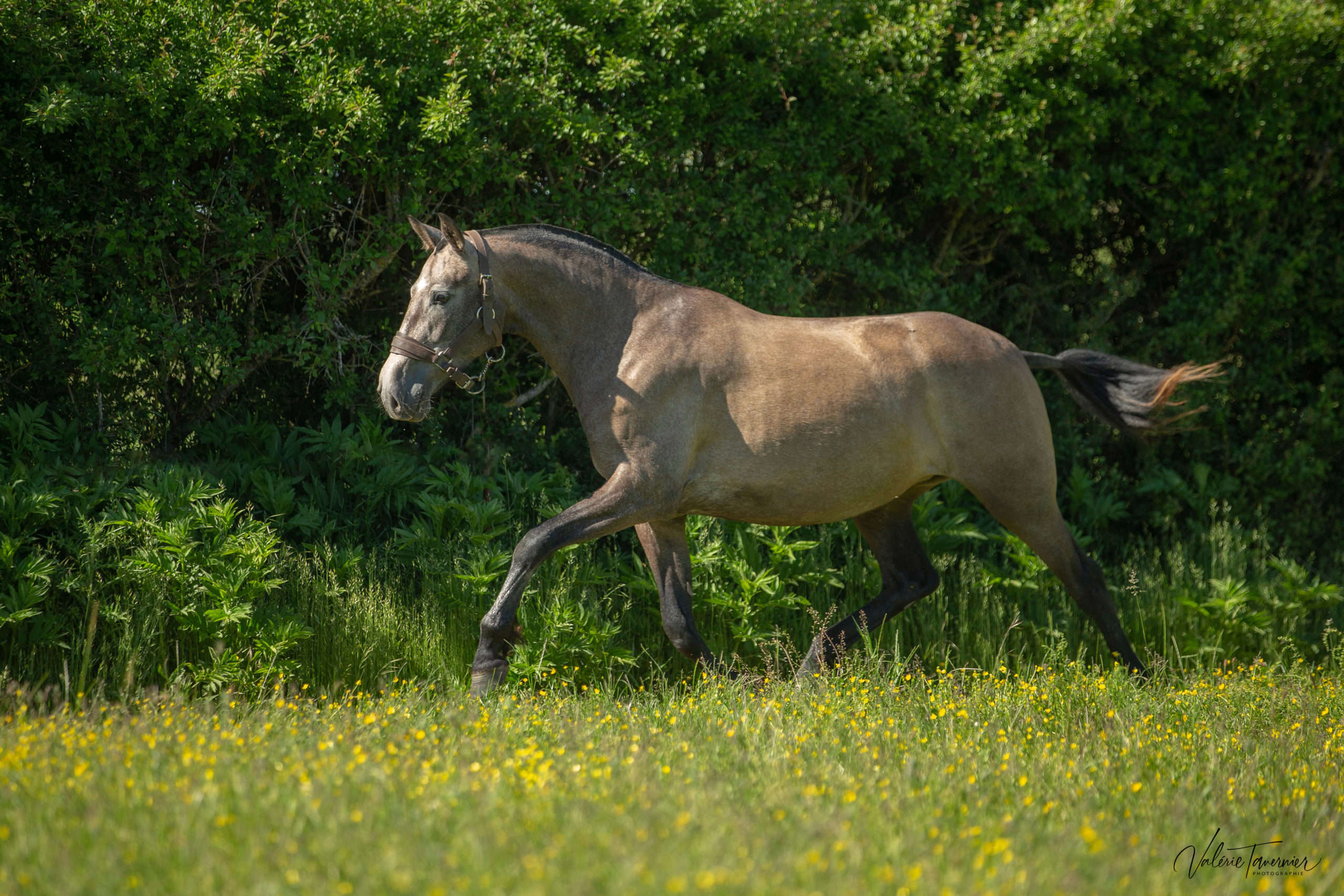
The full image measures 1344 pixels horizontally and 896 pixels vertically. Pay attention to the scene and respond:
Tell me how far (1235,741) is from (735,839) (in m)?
2.44

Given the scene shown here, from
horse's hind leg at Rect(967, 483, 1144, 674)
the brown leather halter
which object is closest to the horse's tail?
horse's hind leg at Rect(967, 483, 1144, 674)

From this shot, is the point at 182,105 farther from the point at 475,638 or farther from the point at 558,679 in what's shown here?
the point at 558,679

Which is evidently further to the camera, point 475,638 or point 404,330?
point 475,638

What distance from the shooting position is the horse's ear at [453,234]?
4.16m

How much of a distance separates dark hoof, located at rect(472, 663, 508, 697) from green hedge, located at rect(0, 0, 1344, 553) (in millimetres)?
2122

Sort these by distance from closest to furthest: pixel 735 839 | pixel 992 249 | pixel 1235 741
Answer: pixel 735 839
pixel 1235 741
pixel 992 249

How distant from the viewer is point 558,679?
4.77 metres

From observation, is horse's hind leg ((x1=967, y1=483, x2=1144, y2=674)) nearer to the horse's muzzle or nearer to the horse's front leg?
the horse's front leg

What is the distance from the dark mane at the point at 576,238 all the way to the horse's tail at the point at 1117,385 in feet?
7.14

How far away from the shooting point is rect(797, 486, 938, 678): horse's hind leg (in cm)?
516

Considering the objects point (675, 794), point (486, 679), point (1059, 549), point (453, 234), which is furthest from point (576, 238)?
point (1059, 549)

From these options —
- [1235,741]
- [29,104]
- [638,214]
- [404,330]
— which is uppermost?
[29,104]

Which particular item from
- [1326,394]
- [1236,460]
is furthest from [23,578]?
[1326,394]

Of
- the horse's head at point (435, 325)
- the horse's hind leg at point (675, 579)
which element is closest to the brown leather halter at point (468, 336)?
the horse's head at point (435, 325)
